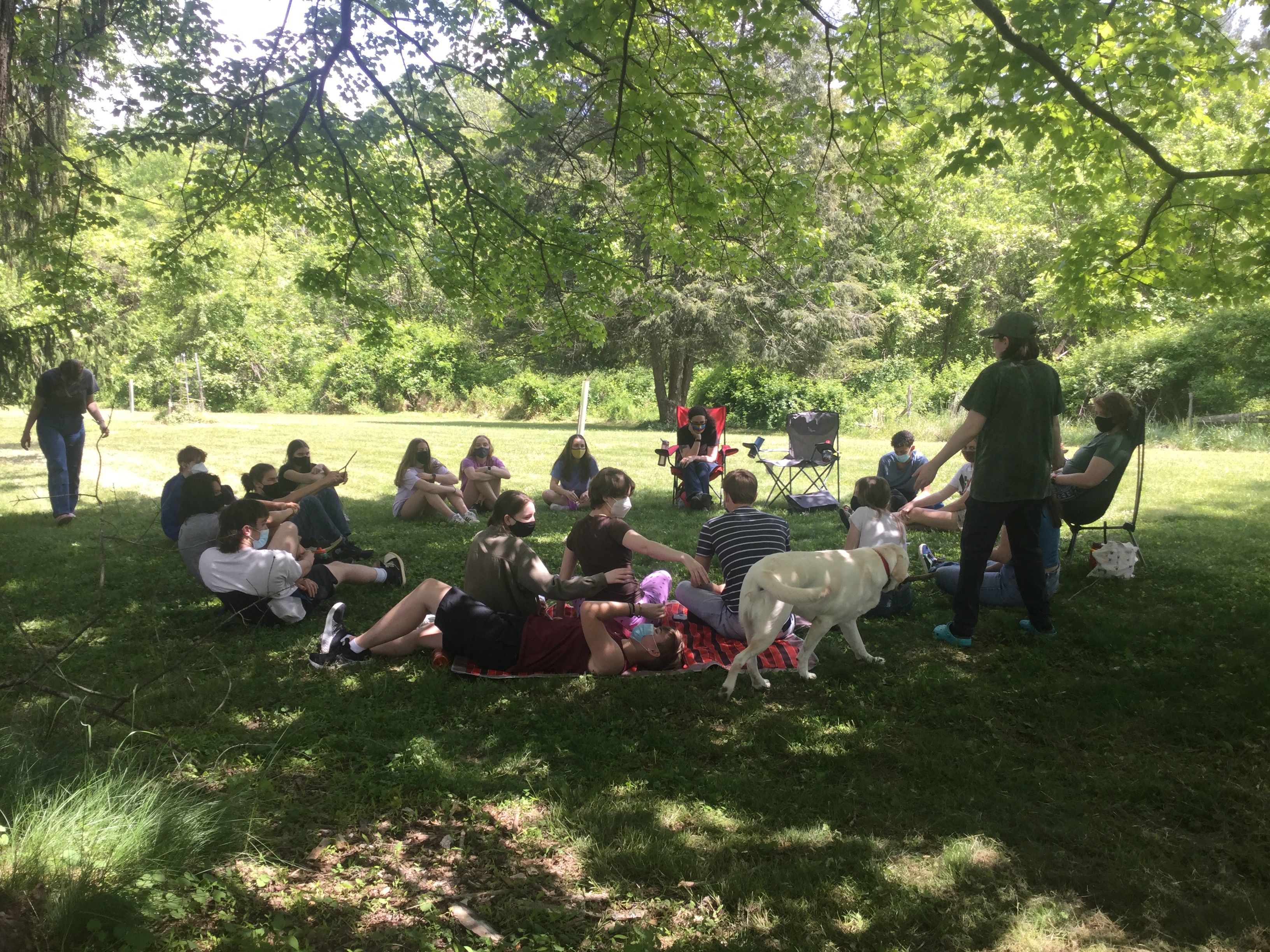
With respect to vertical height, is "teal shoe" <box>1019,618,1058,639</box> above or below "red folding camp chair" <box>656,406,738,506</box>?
below

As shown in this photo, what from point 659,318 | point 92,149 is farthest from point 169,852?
point 659,318

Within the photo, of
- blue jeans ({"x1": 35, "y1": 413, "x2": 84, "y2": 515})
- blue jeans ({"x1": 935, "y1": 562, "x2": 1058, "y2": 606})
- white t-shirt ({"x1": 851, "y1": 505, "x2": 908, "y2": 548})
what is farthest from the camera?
blue jeans ({"x1": 35, "y1": 413, "x2": 84, "y2": 515})

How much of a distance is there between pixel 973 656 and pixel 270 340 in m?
30.9

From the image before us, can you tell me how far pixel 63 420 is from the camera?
7262 mm

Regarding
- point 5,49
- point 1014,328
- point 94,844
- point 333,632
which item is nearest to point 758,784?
point 94,844

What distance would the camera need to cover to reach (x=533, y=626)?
4.09 m

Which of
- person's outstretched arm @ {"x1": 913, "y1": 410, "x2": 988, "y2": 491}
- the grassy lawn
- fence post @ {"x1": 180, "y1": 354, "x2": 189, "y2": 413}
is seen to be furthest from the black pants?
fence post @ {"x1": 180, "y1": 354, "x2": 189, "y2": 413}

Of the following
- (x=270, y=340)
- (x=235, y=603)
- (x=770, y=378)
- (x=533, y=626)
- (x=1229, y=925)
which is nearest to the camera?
(x=1229, y=925)

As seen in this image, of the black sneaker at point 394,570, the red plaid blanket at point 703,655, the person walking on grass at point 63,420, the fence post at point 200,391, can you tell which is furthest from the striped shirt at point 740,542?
the fence post at point 200,391

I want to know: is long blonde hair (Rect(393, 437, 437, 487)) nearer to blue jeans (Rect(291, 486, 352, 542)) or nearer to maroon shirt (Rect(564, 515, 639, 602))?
blue jeans (Rect(291, 486, 352, 542))

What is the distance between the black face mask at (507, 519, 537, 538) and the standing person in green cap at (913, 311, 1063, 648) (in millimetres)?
2060

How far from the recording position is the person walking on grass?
7117 millimetres

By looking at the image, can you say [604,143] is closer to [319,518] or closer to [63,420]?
[319,518]

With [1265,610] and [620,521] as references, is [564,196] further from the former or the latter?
[1265,610]
